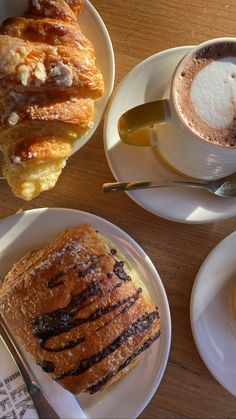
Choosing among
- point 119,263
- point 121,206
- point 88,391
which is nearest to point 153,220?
point 121,206

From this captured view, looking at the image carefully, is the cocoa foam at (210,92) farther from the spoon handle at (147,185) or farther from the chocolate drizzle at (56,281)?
the chocolate drizzle at (56,281)

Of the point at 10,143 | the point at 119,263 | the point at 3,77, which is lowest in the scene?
the point at 119,263

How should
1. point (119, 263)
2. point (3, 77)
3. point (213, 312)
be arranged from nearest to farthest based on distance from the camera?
point (3, 77), point (119, 263), point (213, 312)

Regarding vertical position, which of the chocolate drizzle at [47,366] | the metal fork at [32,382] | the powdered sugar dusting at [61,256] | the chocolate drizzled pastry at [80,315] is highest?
the powdered sugar dusting at [61,256]

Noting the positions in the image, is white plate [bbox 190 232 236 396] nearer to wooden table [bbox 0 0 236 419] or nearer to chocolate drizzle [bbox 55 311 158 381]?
wooden table [bbox 0 0 236 419]

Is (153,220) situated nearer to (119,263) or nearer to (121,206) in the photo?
(121,206)

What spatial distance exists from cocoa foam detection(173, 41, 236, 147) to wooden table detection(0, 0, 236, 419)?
0.26m

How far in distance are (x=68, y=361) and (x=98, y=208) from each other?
353mm

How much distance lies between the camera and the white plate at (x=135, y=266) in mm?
1176

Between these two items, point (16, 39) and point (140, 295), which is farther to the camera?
point (140, 295)

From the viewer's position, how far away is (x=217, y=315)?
1226 millimetres

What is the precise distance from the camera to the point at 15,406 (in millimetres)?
1150

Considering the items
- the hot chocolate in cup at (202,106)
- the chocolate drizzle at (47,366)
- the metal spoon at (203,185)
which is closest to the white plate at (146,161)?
the metal spoon at (203,185)

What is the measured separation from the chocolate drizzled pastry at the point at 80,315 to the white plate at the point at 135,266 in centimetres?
9
